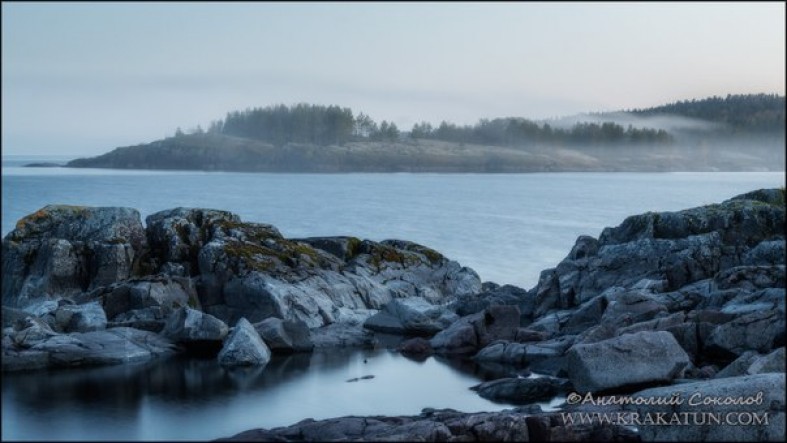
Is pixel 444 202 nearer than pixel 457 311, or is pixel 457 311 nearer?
pixel 457 311

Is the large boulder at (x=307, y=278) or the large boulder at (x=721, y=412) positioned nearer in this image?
the large boulder at (x=721, y=412)

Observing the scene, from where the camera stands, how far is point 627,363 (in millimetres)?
20281

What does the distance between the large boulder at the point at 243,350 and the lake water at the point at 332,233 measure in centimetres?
45

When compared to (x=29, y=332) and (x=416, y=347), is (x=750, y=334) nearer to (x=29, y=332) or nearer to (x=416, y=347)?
(x=416, y=347)

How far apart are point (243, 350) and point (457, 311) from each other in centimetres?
1014

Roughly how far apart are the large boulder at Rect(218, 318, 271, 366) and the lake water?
17.6 inches

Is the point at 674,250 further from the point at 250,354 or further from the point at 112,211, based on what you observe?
the point at 112,211

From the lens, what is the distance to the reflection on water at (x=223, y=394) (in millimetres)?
19125

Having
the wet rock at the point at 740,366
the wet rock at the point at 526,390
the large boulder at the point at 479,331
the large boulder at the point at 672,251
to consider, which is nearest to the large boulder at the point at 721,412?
the wet rock at the point at 740,366

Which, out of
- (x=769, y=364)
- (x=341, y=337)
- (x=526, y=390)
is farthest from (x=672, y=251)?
(x=769, y=364)

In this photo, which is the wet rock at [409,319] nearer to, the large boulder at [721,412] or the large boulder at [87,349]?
the large boulder at [87,349]

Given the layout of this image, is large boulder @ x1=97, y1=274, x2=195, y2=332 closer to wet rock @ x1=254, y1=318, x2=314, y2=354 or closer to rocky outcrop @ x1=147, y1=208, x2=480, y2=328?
rocky outcrop @ x1=147, y1=208, x2=480, y2=328

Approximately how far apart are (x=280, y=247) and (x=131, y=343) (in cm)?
974

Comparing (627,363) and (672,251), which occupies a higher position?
(672,251)
